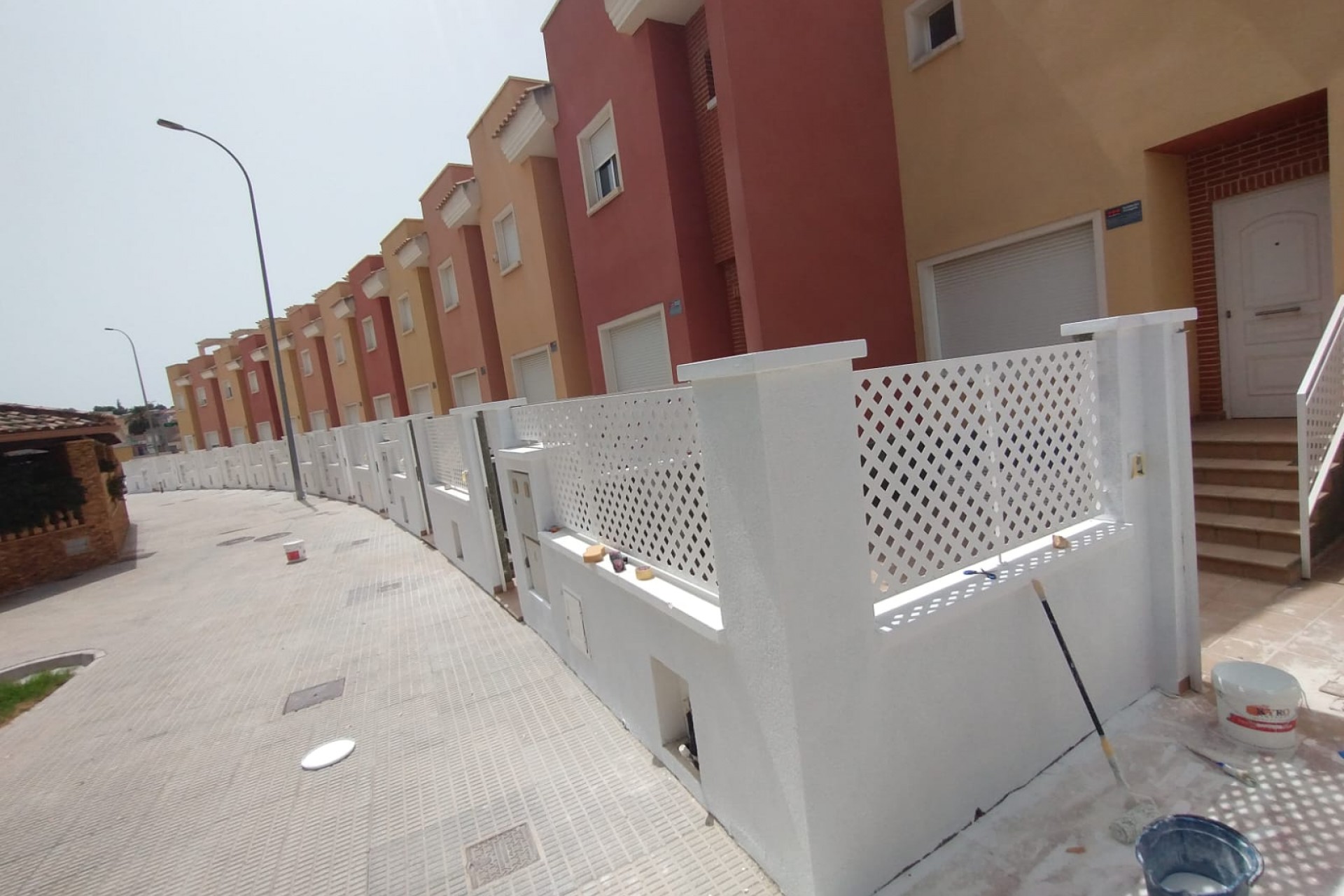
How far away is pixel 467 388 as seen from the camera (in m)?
14.7

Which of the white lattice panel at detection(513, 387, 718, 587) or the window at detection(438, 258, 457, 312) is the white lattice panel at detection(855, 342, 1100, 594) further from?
the window at detection(438, 258, 457, 312)

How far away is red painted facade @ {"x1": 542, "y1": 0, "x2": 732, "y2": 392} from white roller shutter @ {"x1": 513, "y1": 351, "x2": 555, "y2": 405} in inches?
110

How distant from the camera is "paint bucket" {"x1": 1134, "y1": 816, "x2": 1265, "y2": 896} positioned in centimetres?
192

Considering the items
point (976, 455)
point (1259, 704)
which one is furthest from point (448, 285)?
point (1259, 704)

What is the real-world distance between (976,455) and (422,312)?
1558 centimetres

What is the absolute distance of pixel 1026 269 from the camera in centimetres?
675

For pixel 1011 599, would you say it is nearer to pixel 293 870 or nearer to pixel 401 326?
pixel 293 870

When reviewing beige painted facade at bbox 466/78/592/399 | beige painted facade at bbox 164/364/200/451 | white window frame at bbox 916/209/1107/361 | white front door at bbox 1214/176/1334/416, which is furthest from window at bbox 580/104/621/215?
beige painted facade at bbox 164/364/200/451

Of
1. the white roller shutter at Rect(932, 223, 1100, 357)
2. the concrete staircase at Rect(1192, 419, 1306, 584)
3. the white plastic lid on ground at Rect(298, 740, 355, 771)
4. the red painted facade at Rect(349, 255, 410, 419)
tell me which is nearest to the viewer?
the white plastic lid on ground at Rect(298, 740, 355, 771)

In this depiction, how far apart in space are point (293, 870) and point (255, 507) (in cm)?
1893

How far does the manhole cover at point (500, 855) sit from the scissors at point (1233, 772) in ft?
10.00

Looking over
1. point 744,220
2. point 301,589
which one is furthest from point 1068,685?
point 301,589

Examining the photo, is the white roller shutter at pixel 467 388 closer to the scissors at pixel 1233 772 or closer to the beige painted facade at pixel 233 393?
the scissors at pixel 1233 772

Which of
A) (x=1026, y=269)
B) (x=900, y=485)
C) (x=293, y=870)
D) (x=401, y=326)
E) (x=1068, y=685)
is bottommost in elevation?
(x=293, y=870)
